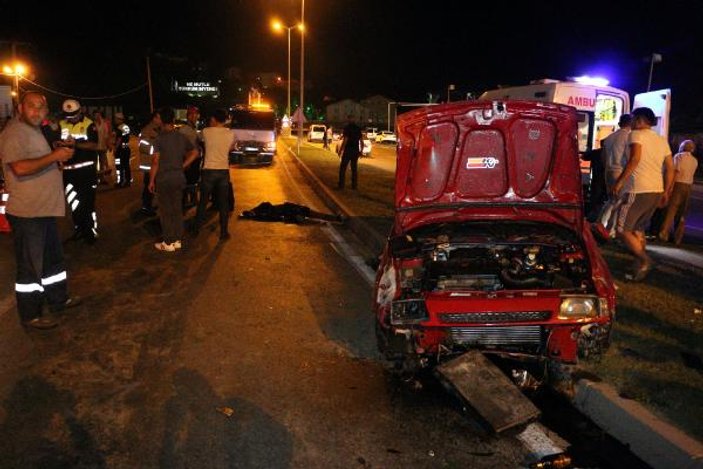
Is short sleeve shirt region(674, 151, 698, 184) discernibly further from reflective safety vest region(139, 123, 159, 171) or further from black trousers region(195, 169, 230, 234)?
reflective safety vest region(139, 123, 159, 171)

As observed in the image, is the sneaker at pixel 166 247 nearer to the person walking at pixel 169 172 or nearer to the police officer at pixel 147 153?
the person walking at pixel 169 172

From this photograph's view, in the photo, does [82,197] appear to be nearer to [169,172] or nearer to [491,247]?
[169,172]

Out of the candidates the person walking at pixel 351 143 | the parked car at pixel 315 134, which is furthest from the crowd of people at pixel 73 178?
the parked car at pixel 315 134

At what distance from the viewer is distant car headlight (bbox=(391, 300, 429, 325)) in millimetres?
4070

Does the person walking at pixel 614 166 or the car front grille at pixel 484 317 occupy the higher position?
the person walking at pixel 614 166

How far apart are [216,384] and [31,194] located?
2.39m

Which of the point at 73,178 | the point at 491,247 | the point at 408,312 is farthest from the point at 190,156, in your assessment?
the point at 408,312

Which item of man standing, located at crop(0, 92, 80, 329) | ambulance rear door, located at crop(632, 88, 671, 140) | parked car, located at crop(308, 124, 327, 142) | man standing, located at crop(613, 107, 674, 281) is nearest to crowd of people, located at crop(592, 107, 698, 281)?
man standing, located at crop(613, 107, 674, 281)

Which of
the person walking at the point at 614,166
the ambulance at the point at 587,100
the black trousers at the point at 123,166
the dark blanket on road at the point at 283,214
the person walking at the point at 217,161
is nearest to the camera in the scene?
the person walking at the point at 614,166

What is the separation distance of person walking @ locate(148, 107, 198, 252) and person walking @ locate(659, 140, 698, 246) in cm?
743

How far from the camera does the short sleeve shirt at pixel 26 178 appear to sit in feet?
16.0

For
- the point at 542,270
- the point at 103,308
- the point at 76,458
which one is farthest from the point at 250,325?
the point at 542,270

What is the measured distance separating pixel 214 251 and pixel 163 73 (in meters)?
81.9

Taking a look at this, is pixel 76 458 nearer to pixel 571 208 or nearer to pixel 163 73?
pixel 571 208
